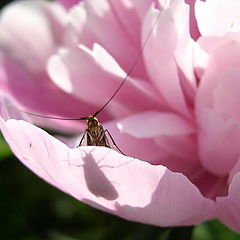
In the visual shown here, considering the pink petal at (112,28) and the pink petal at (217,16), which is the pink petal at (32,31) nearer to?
the pink petal at (112,28)

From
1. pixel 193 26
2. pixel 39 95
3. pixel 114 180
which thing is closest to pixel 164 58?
pixel 193 26

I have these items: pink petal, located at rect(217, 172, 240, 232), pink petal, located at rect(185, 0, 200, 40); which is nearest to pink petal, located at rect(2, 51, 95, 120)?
pink petal, located at rect(185, 0, 200, 40)

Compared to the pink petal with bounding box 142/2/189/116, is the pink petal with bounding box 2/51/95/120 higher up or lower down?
lower down

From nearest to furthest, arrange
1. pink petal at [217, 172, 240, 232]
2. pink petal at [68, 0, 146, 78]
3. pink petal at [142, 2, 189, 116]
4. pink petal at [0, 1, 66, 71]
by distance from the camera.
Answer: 1. pink petal at [217, 172, 240, 232]
2. pink petal at [142, 2, 189, 116]
3. pink petal at [68, 0, 146, 78]
4. pink petal at [0, 1, 66, 71]

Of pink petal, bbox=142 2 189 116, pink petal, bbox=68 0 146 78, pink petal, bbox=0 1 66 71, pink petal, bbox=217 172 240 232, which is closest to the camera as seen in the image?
pink petal, bbox=217 172 240 232

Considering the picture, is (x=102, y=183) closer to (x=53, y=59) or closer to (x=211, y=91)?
(x=211, y=91)

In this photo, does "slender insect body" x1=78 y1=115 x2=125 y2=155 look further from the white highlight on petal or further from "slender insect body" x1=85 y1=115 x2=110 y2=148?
the white highlight on petal

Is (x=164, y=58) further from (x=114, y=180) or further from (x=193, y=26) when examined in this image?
(x=114, y=180)

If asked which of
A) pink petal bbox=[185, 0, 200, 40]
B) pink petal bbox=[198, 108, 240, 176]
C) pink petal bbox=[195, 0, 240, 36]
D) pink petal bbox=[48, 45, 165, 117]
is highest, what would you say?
pink petal bbox=[195, 0, 240, 36]

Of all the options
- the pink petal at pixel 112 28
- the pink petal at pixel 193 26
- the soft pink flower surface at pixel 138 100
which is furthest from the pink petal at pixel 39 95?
the pink petal at pixel 193 26
